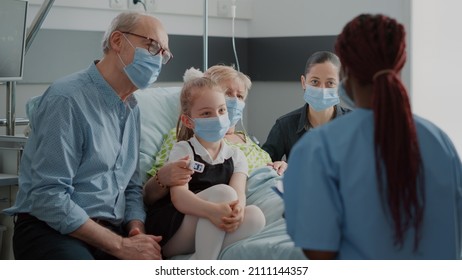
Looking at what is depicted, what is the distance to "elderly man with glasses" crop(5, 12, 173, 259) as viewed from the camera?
1998mm

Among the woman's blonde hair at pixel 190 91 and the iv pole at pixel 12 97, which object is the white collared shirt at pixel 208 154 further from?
the iv pole at pixel 12 97

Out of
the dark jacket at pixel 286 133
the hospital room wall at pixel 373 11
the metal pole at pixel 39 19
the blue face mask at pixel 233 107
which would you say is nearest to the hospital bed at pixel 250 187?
the blue face mask at pixel 233 107

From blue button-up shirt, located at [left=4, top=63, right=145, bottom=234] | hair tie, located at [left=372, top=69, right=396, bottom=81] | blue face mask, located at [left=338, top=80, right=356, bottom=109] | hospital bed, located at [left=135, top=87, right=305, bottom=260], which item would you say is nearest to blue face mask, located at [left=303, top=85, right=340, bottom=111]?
hospital bed, located at [left=135, top=87, right=305, bottom=260]

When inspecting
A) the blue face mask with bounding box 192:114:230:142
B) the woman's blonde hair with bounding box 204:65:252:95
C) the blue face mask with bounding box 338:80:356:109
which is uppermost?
the woman's blonde hair with bounding box 204:65:252:95

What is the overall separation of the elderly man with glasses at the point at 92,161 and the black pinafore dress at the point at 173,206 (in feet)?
0.16

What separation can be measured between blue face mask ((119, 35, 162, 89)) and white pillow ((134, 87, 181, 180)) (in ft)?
1.23

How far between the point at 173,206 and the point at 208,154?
209 millimetres

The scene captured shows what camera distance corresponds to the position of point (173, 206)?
2213 millimetres

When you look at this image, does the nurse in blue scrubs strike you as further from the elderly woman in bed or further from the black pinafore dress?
the elderly woman in bed

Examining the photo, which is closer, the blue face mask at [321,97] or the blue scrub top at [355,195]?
the blue scrub top at [355,195]

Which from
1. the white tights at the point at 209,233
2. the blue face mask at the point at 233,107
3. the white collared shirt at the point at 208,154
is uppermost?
the blue face mask at the point at 233,107

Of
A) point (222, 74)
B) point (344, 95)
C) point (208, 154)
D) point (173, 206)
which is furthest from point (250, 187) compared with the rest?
point (344, 95)

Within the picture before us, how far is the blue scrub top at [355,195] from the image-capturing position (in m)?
1.36

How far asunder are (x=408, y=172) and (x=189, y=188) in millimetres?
1033
